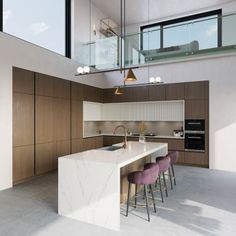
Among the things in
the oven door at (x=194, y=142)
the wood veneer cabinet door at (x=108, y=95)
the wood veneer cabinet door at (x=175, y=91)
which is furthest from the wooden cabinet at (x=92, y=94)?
the oven door at (x=194, y=142)

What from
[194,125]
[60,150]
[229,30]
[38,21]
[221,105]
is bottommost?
[60,150]

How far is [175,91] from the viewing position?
21.4 ft

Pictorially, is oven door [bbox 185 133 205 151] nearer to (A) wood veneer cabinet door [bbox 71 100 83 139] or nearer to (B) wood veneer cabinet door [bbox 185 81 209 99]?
(B) wood veneer cabinet door [bbox 185 81 209 99]

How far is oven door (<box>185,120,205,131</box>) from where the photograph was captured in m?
6.15

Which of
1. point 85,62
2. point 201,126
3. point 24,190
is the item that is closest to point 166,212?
point 24,190

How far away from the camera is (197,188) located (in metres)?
4.29

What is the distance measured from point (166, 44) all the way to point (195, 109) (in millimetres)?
2331

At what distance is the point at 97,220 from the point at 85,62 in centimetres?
542

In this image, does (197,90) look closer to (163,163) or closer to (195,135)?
(195,135)

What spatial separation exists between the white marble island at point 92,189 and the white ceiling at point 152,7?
6.10 metres

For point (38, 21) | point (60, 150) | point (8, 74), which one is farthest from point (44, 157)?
point (38, 21)

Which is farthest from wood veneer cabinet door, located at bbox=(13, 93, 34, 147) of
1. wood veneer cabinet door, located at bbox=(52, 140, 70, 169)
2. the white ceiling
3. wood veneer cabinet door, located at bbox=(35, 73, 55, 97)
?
the white ceiling

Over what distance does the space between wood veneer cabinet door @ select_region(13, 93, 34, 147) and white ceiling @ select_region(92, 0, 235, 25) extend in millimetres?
4693

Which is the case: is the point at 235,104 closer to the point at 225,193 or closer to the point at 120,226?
the point at 225,193
